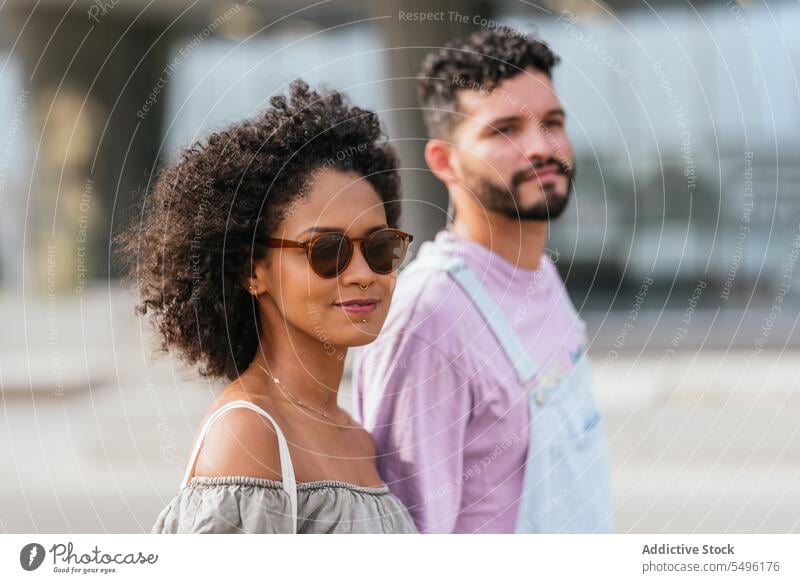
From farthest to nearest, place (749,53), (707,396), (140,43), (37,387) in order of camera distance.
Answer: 1. (37,387)
2. (707,396)
3. (749,53)
4. (140,43)

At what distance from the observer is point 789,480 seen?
11.1ft

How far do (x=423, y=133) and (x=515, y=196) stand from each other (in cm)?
24

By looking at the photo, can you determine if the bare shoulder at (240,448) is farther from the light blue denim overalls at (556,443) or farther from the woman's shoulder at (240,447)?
the light blue denim overalls at (556,443)

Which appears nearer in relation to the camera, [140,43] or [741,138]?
[140,43]

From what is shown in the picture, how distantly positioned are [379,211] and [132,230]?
0.51 m

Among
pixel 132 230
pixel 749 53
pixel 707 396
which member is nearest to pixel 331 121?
pixel 132 230

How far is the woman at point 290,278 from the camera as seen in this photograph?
1615 millimetres

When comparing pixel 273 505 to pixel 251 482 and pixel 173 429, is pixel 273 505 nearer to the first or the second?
pixel 251 482

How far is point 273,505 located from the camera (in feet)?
5.05

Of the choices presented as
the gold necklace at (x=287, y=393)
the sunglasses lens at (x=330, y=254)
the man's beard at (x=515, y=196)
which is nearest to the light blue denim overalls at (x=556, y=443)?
the man's beard at (x=515, y=196)

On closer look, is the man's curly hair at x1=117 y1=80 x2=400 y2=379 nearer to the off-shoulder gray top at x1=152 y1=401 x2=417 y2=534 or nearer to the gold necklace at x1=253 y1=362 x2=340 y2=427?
the gold necklace at x1=253 y1=362 x2=340 y2=427

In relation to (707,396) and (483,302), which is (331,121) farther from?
(707,396)

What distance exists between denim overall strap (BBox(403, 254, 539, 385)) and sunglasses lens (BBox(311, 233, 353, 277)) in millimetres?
268

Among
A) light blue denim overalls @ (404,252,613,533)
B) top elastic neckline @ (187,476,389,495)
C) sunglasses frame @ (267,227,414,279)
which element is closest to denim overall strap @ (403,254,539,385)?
light blue denim overalls @ (404,252,613,533)
